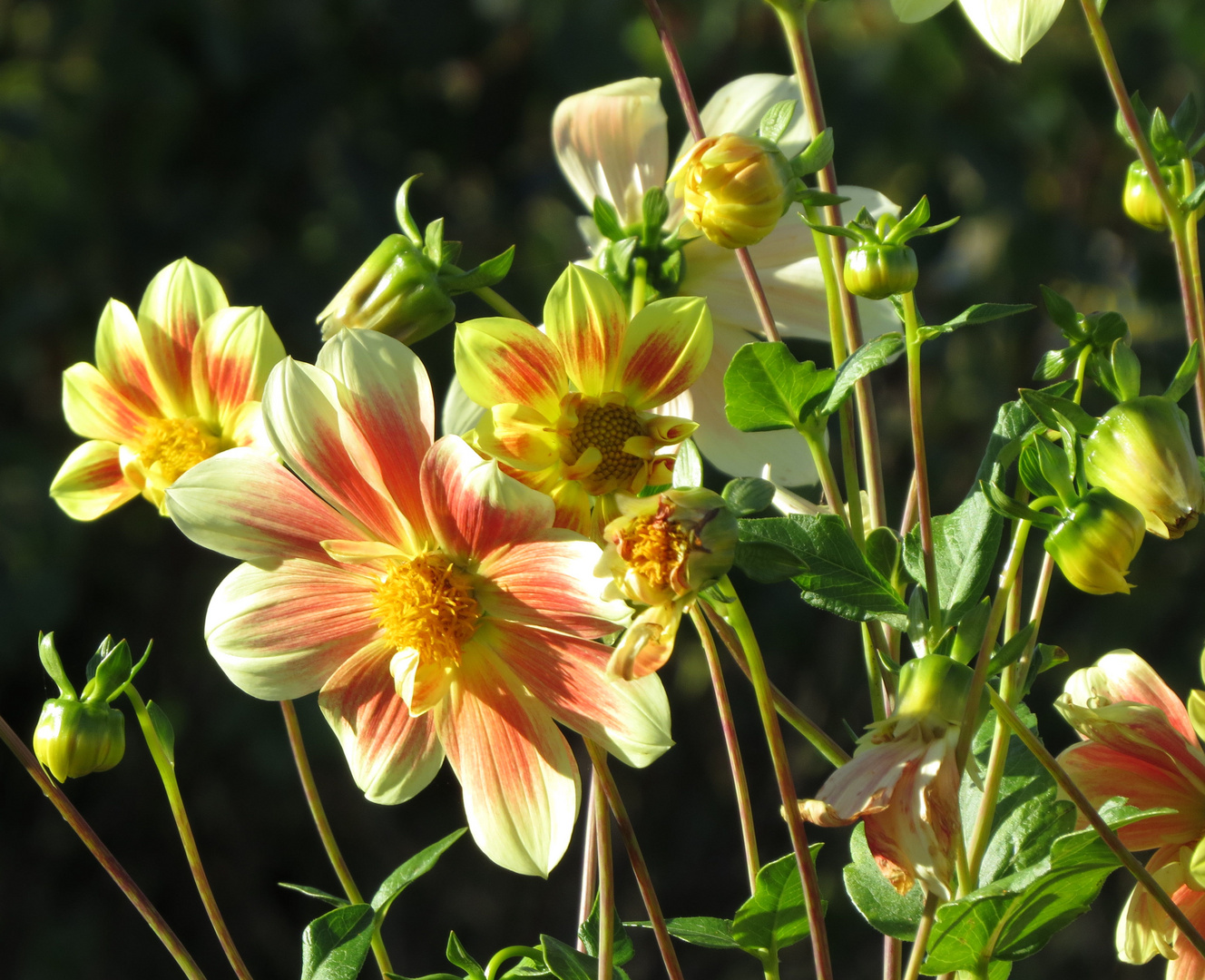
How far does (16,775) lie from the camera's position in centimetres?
141

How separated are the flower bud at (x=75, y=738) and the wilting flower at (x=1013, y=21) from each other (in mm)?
253

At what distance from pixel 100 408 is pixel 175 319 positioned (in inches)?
1.4

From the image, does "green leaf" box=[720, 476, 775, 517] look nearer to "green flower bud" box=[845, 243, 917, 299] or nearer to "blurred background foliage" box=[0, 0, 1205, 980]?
"green flower bud" box=[845, 243, 917, 299]

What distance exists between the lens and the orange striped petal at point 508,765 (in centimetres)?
27

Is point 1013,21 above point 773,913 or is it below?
above

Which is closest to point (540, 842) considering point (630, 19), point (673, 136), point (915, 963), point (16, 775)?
point (915, 963)

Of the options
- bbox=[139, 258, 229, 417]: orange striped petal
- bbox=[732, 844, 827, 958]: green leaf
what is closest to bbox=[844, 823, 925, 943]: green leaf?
bbox=[732, 844, 827, 958]: green leaf

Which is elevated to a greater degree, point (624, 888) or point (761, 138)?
point (761, 138)

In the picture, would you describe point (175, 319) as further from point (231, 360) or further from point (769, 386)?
point (769, 386)

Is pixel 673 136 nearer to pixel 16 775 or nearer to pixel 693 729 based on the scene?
pixel 693 729

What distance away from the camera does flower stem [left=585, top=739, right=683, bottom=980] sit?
260 millimetres

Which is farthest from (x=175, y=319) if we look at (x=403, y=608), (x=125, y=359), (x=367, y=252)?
(x=367, y=252)

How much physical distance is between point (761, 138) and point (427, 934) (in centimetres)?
132

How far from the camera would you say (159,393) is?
349 millimetres
